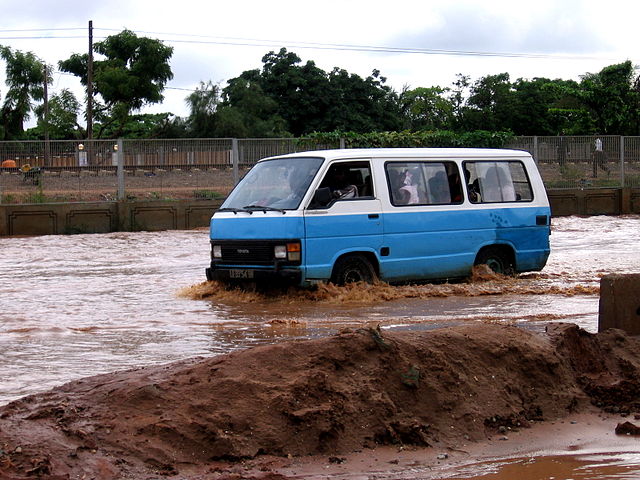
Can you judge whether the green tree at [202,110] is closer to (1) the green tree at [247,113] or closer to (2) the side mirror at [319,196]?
(1) the green tree at [247,113]

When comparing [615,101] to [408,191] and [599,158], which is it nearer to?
[599,158]

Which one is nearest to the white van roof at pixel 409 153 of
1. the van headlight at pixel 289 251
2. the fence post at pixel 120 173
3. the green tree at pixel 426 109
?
the van headlight at pixel 289 251

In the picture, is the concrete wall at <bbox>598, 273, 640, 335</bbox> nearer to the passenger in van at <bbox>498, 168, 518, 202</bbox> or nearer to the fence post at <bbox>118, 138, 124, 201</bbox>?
the passenger in van at <bbox>498, 168, 518, 202</bbox>

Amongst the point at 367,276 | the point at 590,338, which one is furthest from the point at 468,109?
the point at 590,338

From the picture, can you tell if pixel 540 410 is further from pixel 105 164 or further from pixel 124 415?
pixel 105 164

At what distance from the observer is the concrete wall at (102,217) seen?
24.6 metres

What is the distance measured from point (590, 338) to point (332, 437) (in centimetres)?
262

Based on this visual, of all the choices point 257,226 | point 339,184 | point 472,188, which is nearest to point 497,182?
point 472,188

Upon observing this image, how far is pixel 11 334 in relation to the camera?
10422 mm

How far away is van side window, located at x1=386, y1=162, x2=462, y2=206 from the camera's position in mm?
12586

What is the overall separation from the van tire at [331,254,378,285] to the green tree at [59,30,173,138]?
45.5m

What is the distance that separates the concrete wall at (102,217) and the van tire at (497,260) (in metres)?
14.0

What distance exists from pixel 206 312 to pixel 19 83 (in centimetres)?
5041

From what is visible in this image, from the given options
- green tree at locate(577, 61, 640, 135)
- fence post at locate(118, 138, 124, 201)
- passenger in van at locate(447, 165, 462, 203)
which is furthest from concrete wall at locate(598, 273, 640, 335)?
green tree at locate(577, 61, 640, 135)
